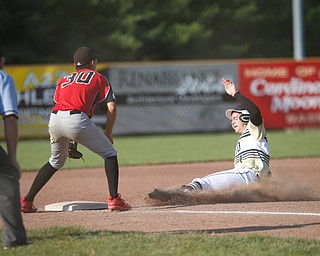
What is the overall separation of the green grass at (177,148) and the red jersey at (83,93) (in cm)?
467

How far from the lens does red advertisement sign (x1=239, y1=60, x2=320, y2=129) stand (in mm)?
21109

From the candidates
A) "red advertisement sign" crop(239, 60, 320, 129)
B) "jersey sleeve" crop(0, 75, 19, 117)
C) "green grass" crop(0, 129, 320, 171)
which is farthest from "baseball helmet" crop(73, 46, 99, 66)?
"red advertisement sign" crop(239, 60, 320, 129)

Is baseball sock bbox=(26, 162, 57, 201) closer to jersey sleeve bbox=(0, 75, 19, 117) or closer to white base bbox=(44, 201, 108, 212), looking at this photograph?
white base bbox=(44, 201, 108, 212)

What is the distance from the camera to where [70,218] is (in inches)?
271

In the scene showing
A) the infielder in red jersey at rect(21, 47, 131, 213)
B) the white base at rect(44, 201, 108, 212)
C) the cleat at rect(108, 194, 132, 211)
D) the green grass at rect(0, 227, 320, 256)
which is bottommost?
the green grass at rect(0, 227, 320, 256)

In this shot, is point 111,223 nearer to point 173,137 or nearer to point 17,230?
point 17,230

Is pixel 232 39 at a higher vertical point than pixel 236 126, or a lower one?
higher

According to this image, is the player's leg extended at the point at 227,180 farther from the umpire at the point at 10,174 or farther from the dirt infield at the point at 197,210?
the umpire at the point at 10,174

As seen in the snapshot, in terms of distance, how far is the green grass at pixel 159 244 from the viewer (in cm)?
525

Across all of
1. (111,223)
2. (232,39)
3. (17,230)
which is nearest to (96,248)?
(17,230)

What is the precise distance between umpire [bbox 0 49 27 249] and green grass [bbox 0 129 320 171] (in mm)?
6159

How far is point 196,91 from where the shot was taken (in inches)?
822

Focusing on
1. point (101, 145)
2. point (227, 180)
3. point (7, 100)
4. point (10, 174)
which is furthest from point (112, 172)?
point (7, 100)

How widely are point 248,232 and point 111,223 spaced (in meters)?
1.29
